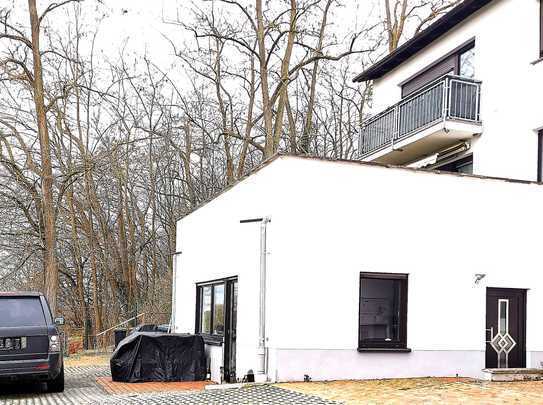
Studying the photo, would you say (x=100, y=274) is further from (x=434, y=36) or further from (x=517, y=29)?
(x=517, y=29)

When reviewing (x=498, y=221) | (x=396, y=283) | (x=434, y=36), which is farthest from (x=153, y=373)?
(x=434, y=36)

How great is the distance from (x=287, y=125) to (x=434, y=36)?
13957 mm

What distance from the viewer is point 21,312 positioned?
1280cm

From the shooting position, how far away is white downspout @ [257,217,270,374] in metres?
13.3

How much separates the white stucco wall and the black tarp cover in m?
1.35

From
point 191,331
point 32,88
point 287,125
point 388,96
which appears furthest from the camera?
point 287,125

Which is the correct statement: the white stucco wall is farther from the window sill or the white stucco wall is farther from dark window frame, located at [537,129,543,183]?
dark window frame, located at [537,129,543,183]

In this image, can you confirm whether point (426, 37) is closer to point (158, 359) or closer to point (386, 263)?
point (386, 263)

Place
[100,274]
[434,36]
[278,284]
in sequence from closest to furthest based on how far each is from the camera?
[278,284]
[434,36]
[100,274]

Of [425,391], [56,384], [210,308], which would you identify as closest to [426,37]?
[210,308]

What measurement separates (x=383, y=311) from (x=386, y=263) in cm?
90

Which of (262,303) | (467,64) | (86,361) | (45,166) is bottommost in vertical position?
(86,361)

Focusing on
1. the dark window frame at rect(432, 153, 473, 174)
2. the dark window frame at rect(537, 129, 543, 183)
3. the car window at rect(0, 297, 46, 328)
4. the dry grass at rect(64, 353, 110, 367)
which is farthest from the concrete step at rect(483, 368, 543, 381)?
the dry grass at rect(64, 353, 110, 367)

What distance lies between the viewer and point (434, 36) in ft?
67.8
